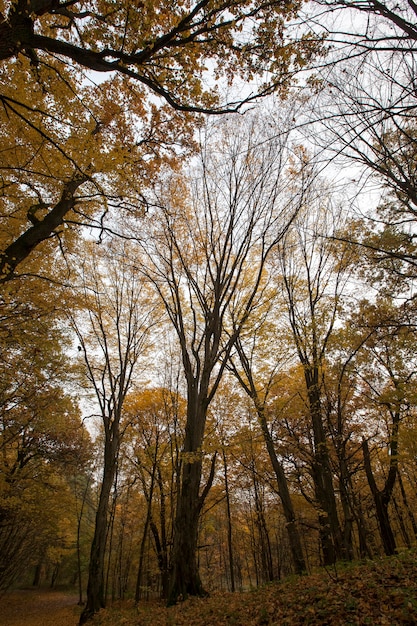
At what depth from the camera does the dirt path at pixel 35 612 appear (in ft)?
43.4

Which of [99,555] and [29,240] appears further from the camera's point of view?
[99,555]

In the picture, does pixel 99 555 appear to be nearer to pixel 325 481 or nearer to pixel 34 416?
pixel 34 416

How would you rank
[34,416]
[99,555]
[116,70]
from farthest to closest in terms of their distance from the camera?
[34,416] < [99,555] < [116,70]

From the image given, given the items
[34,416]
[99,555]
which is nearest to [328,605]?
[99,555]

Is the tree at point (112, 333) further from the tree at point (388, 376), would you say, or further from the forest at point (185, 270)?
the tree at point (388, 376)

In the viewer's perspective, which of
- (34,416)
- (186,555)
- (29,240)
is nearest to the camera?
(29,240)

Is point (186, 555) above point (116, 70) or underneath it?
underneath

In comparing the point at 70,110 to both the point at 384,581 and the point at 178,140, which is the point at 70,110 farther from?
the point at 384,581

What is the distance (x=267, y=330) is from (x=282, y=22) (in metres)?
8.54

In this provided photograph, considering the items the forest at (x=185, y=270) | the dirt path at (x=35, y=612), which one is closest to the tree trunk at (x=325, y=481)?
the forest at (x=185, y=270)

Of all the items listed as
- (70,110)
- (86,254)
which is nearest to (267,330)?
(86,254)

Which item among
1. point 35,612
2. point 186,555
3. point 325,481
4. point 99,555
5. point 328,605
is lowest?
point 35,612

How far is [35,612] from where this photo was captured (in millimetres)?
16344

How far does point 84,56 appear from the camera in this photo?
299 centimetres
